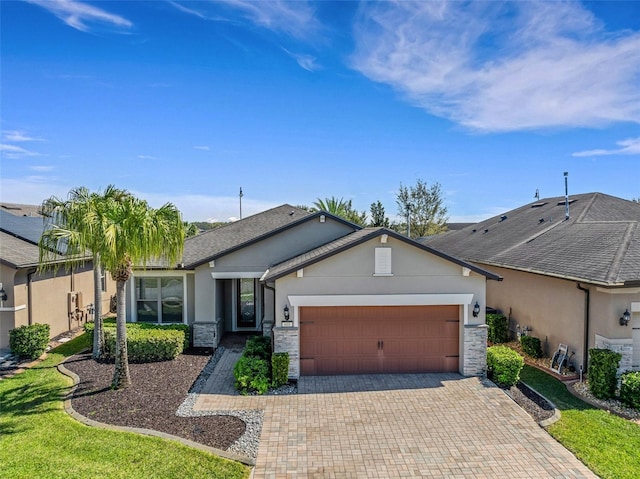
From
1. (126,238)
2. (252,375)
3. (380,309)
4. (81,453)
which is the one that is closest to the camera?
(81,453)

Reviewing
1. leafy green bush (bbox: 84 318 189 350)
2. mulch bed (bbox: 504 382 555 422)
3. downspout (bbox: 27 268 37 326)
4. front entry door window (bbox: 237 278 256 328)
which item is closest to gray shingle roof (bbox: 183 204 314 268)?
front entry door window (bbox: 237 278 256 328)

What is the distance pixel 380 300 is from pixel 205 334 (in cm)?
754

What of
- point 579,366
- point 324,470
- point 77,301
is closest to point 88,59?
point 77,301

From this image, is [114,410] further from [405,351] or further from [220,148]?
[220,148]

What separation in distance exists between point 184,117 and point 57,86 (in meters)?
4.94

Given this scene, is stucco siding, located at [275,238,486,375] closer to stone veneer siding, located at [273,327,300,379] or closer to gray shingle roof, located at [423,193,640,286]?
stone veneer siding, located at [273,327,300,379]

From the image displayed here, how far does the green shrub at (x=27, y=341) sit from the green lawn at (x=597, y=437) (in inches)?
627

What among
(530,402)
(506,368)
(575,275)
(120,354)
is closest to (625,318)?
(575,275)

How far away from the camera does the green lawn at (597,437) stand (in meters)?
7.16

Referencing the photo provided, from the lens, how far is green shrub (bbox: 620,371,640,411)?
980 cm

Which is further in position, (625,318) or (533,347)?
(533,347)

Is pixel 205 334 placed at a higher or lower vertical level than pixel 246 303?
lower

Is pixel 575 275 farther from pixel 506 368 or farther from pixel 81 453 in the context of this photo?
pixel 81 453

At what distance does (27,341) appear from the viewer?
520 inches
